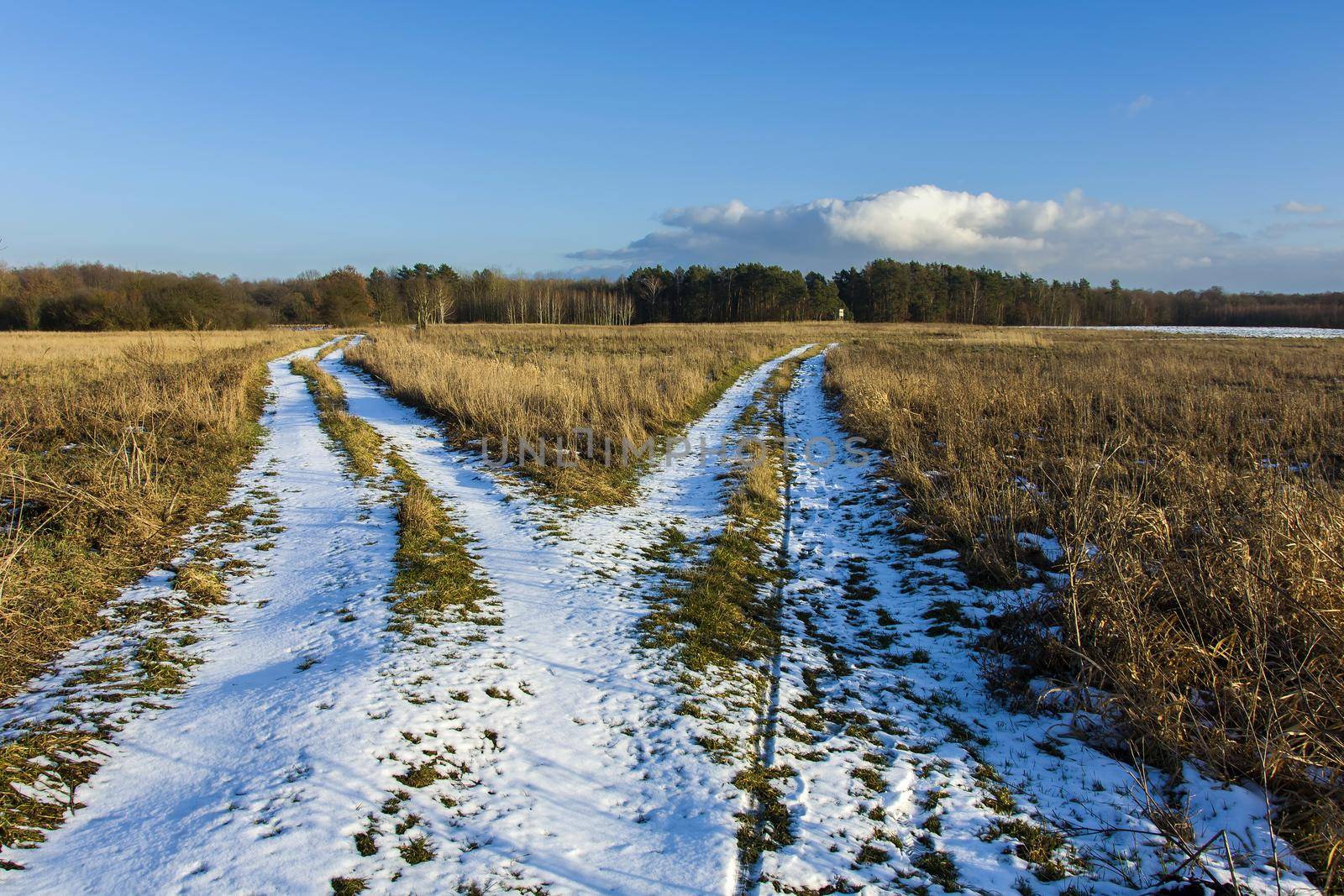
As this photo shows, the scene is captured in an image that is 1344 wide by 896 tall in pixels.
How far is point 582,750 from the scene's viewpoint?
3.50 meters

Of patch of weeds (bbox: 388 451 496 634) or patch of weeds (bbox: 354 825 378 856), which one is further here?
patch of weeds (bbox: 388 451 496 634)

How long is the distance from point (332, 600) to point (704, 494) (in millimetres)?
4961

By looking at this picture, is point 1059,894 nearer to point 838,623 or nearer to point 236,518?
point 838,623

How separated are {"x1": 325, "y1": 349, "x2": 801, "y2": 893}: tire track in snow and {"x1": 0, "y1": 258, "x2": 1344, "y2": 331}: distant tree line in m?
47.7

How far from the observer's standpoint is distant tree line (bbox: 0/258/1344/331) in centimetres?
5438

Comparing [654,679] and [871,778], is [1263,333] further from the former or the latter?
[654,679]

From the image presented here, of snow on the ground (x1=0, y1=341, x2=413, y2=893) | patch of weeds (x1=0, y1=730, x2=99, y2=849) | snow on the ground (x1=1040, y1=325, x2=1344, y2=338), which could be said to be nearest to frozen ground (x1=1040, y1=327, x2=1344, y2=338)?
snow on the ground (x1=1040, y1=325, x2=1344, y2=338)

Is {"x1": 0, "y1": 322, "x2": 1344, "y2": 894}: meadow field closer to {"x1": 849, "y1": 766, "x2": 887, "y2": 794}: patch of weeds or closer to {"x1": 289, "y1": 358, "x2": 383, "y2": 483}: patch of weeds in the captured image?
{"x1": 849, "y1": 766, "x2": 887, "y2": 794}: patch of weeds

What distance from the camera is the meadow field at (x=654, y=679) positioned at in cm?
278

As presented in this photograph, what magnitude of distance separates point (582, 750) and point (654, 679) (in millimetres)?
853

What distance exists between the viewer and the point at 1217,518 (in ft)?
14.9

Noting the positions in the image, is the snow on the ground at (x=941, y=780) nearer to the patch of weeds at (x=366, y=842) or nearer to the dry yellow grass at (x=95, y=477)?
the patch of weeds at (x=366, y=842)

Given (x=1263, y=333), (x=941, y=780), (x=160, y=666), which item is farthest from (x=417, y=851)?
(x=1263, y=333)

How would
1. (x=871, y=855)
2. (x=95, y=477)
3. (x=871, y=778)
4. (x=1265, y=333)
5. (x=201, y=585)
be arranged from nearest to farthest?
(x=871, y=855)
(x=871, y=778)
(x=201, y=585)
(x=95, y=477)
(x=1265, y=333)
